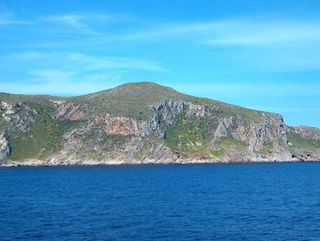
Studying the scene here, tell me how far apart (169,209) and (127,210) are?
9.52 meters

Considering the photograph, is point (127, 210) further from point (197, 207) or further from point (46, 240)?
point (46, 240)

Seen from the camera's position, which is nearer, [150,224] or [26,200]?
[150,224]

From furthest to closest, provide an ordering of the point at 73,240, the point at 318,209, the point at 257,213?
1. the point at 318,209
2. the point at 257,213
3. the point at 73,240

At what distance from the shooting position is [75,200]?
134750 millimetres

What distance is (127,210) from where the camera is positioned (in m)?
112

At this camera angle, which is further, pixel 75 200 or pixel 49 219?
pixel 75 200

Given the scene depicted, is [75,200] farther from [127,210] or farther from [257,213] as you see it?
[257,213]

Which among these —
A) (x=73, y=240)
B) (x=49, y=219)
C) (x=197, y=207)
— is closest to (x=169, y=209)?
(x=197, y=207)

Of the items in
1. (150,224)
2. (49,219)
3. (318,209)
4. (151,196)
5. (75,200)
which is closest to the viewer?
(150,224)

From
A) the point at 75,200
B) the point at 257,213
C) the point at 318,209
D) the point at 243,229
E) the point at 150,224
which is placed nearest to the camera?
the point at 243,229

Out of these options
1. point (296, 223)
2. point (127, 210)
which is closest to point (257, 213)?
point (296, 223)

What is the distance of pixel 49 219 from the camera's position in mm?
98562

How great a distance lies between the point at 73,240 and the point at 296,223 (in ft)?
135

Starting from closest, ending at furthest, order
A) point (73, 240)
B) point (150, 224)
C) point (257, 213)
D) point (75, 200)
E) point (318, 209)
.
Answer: point (73, 240) → point (150, 224) → point (257, 213) → point (318, 209) → point (75, 200)
